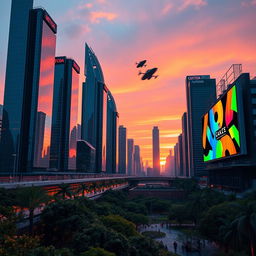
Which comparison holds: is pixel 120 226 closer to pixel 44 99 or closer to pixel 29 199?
pixel 29 199

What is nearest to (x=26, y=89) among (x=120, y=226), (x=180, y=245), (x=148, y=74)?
(x=148, y=74)

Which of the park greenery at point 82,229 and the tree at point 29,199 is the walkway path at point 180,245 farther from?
the tree at point 29,199

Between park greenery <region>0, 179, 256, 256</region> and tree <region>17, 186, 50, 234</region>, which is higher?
tree <region>17, 186, 50, 234</region>

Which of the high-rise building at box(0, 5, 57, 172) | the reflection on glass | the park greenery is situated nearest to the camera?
the park greenery

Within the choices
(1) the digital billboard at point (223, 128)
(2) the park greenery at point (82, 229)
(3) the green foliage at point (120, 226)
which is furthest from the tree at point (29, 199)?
(1) the digital billboard at point (223, 128)

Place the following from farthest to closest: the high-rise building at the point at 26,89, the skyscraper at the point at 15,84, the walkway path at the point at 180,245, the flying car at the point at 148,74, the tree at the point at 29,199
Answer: the high-rise building at the point at 26,89 < the skyscraper at the point at 15,84 < the walkway path at the point at 180,245 < the flying car at the point at 148,74 < the tree at the point at 29,199

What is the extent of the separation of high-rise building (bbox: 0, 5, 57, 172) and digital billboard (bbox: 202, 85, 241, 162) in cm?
10536

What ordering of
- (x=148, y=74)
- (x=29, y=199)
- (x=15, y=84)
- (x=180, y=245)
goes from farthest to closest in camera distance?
1. (x=15, y=84)
2. (x=180, y=245)
3. (x=148, y=74)
4. (x=29, y=199)

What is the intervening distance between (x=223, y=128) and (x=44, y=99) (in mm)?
121918

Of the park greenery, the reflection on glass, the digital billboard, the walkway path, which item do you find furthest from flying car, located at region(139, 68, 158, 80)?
the reflection on glass

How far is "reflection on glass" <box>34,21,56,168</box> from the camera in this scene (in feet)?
501

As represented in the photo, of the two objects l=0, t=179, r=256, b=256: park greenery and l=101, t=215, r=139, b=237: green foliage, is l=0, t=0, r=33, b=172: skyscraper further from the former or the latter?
l=101, t=215, r=139, b=237: green foliage

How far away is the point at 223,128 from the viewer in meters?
73.9

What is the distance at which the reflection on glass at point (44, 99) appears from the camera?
15275 cm
